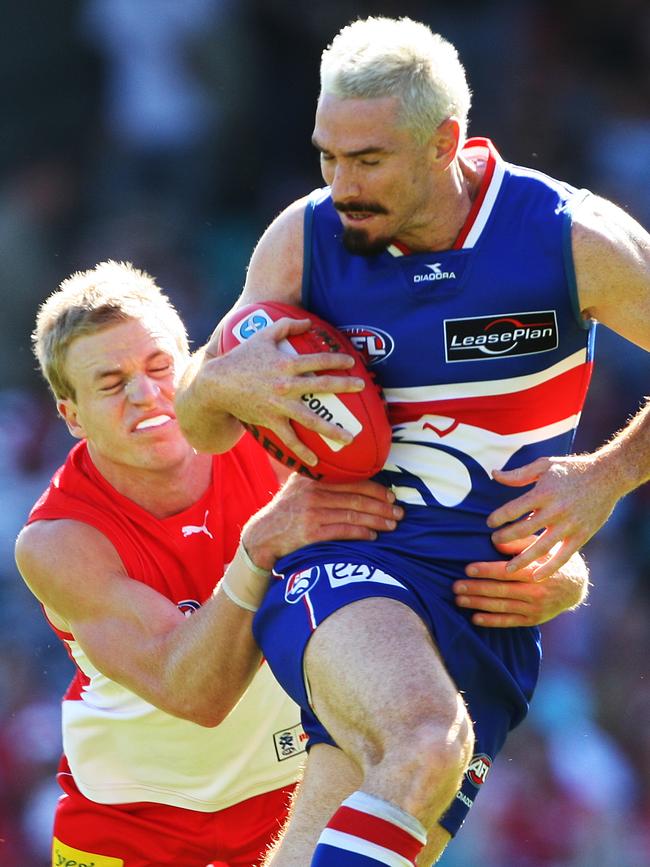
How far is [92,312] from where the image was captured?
4828mm

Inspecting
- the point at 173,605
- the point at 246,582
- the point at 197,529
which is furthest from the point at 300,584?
the point at 197,529

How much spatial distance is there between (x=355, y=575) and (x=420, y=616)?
20cm

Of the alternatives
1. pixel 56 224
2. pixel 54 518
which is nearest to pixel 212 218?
pixel 56 224

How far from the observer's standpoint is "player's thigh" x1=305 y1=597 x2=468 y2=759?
3514 millimetres

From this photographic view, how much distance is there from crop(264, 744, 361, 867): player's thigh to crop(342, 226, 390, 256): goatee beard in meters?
1.28

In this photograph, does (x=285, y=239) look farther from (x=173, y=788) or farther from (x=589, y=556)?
(x=589, y=556)

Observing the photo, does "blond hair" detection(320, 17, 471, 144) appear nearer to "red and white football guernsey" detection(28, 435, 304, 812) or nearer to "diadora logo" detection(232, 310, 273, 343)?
"diadora logo" detection(232, 310, 273, 343)

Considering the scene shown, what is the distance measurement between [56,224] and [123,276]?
5847 mm

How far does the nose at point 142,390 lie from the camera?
15.5 ft

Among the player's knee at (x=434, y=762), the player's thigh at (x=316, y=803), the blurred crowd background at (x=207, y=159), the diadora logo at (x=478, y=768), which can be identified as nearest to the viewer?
the player's knee at (x=434, y=762)

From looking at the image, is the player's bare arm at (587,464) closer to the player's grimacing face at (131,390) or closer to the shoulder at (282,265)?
the shoulder at (282,265)

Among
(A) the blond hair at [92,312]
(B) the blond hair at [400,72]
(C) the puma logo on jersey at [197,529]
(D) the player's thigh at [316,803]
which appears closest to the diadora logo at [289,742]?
(C) the puma logo on jersey at [197,529]

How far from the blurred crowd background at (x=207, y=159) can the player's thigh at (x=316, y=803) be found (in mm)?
4197

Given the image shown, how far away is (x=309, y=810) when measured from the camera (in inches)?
151
